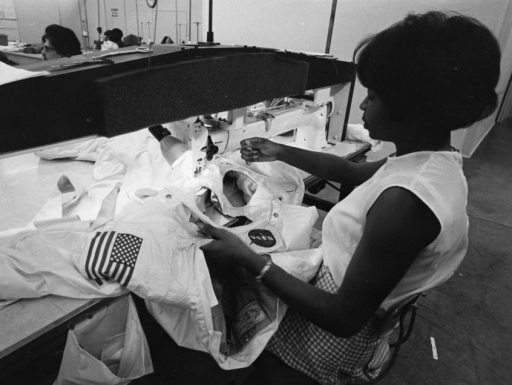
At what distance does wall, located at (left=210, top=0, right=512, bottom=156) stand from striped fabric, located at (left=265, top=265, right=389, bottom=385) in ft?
10.0

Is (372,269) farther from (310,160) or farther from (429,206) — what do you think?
(310,160)

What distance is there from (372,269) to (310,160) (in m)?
0.68

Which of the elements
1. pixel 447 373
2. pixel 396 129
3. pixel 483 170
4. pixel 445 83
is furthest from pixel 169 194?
pixel 483 170

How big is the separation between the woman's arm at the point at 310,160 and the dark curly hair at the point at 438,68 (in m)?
0.55

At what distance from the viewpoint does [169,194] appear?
952 millimetres

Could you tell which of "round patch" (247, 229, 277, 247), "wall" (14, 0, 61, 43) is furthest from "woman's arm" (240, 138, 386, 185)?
"wall" (14, 0, 61, 43)

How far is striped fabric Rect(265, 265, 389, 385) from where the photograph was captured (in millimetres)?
870

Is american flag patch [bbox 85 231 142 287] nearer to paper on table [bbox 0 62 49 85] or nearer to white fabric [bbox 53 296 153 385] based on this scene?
white fabric [bbox 53 296 153 385]

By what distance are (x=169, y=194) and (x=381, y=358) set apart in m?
0.76

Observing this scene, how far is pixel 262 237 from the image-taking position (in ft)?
3.17

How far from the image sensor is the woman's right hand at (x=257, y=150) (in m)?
1.26

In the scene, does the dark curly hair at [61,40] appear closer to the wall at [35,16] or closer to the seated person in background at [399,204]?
the seated person in background at [399,204]

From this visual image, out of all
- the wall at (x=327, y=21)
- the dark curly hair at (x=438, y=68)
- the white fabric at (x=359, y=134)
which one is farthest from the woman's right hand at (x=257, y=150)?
the wall at (x=327, y=21)

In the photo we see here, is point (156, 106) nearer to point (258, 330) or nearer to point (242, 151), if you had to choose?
point (242, 151)
